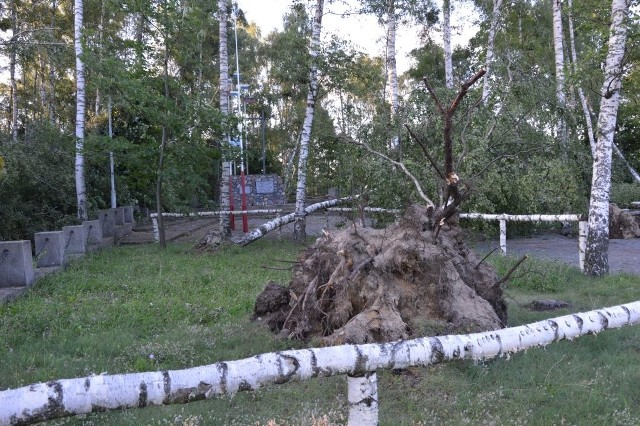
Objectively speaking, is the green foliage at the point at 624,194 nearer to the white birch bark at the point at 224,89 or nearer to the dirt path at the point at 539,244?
the dirt path at the point at 539,244

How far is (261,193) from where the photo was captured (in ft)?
114

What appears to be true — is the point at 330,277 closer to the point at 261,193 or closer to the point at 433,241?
the point at 433,241

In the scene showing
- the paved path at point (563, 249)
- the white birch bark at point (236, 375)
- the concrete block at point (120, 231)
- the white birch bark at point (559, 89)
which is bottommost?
the paved path at point (563, 249)

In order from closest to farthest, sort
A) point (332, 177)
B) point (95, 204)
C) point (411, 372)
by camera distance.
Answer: point (411, 372) → point (332, 177) → point (95, 204)

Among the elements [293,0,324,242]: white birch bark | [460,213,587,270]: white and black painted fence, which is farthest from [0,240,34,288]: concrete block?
[460,213,587,270]: white and black painted fence

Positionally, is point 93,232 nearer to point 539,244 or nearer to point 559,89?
point 539,244

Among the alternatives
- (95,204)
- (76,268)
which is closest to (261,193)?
(95,204)

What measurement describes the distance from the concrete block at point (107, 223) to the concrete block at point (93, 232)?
1.66 m

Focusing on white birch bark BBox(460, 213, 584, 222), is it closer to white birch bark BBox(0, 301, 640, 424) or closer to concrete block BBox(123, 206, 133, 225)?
white birch bark BBox(0, 301, 640, 424)


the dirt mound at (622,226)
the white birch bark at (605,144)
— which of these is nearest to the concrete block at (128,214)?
the dirt mound at (622,226)

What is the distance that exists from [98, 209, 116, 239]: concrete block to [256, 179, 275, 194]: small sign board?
17.9 m

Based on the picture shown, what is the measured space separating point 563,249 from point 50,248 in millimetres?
10394

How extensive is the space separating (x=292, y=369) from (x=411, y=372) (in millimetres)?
2386

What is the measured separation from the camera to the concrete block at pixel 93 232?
560 inches
